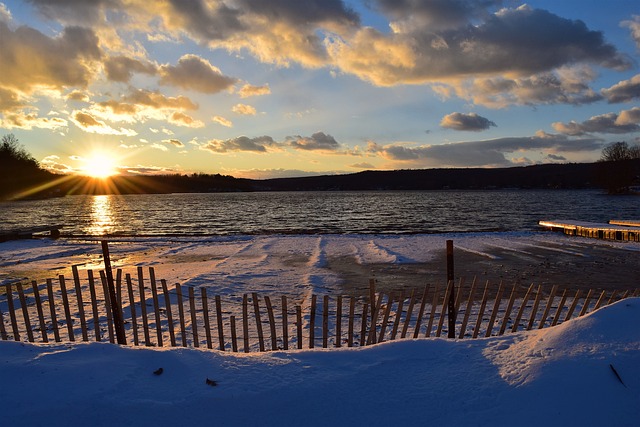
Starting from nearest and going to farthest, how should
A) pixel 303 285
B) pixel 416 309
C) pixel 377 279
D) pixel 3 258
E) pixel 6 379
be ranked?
1. pixel 6 379
2. pixel 416 309
3. pixel 303 285
4. pixel 377 279
5. pixel 3 258

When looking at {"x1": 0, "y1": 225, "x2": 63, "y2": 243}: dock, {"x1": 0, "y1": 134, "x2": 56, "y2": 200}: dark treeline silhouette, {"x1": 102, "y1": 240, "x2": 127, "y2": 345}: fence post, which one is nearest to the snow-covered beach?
{"x1": 102, "y1": 240, "x2": 127, "y2": 345}: fence post

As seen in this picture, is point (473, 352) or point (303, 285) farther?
point (303, 285)

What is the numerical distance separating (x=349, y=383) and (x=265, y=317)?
653cm

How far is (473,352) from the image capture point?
17.2ft

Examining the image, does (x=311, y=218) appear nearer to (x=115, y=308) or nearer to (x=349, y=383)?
(x=115, y=308)

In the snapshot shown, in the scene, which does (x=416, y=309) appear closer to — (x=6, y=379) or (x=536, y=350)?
(x=536, y=350)

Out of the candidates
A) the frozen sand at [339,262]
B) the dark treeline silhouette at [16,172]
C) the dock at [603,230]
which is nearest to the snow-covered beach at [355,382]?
the frozen sand at [339,262]

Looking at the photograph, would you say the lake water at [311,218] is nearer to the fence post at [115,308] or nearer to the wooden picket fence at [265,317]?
the wooden picket fence at [265,317]

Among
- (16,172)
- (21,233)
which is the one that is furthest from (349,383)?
(16,172)

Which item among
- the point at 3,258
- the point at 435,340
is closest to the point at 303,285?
the point at 435,340

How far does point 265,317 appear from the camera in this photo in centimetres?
1084

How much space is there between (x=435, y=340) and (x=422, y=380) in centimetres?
108

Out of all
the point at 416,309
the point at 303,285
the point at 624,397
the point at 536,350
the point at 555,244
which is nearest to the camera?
the point at 624,397

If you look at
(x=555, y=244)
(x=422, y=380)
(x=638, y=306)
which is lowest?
(x=555, y=244)
